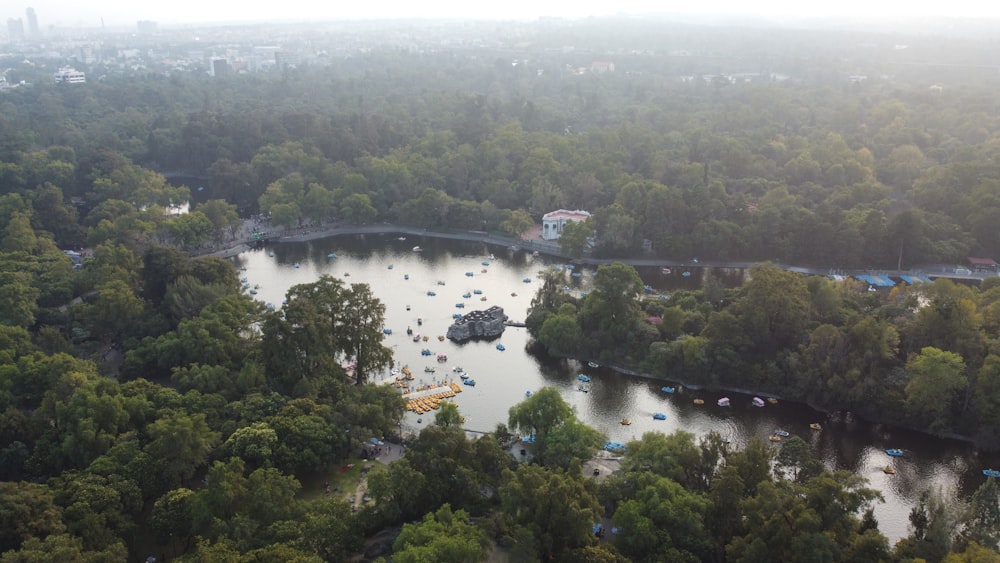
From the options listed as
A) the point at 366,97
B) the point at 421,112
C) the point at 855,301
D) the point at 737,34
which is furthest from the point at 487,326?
the point at 737,34

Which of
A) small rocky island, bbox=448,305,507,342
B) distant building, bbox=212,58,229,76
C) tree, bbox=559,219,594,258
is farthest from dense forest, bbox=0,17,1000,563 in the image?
distant building, bbox=212,58,229,76

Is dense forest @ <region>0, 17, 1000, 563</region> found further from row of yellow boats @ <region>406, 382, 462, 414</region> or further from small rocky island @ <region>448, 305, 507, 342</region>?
row of yellow boats @ <region>406, 382, 462, 414</region>

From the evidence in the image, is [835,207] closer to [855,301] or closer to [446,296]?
[855,301]

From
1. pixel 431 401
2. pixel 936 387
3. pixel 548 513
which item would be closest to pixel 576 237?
pixel 431 401

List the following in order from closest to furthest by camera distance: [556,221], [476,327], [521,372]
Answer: [521,372]
[476,327]
[556,221]

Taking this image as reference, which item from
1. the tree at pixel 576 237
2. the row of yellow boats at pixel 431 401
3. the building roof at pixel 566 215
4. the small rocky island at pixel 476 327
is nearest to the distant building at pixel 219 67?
the building roof at pixel 566 215

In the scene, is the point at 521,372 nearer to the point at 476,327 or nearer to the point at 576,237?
the point at 476,327

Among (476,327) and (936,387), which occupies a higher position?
(936,387)

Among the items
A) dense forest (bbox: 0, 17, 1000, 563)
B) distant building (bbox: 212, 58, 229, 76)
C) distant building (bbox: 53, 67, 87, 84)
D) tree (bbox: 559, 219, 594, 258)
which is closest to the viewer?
dense forest (bbox: 0, 17, 1000, 563)
